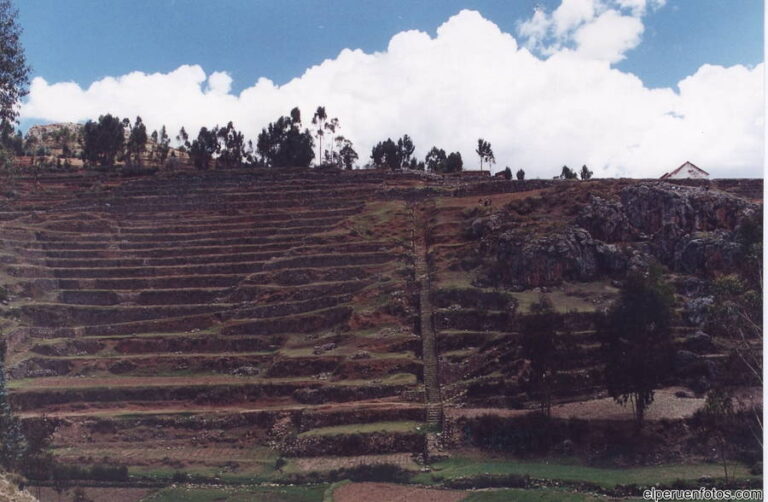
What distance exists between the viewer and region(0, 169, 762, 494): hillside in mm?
33125

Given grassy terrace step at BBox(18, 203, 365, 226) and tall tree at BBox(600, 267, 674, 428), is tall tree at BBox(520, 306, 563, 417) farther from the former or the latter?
grassy terrace step at BBox(18, 203, 365, 226)

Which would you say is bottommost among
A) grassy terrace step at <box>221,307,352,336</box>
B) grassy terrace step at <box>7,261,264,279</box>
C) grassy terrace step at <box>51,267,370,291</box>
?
grassy terrace step at <box>221,307,352,336</box>

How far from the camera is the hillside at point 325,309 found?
33125mm

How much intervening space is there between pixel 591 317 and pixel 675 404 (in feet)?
26.0

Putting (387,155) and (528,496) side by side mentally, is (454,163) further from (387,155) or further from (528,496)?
(528,496)

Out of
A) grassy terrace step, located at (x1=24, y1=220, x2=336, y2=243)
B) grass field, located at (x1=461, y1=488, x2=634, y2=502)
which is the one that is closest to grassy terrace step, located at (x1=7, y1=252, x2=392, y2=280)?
grassy terrace step, located at (x1=24, y1=220, x2=336, y2=243)

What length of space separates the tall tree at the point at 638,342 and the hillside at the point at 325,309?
1.50m

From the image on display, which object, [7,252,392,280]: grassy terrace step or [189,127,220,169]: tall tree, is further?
[189,127,220,169]: tall tree

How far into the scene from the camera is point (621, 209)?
4841 centimetres

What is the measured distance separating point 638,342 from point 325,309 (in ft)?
65.6

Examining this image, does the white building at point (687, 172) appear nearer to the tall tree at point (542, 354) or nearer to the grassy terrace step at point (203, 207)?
the grassy terrace step at point (203, 207)

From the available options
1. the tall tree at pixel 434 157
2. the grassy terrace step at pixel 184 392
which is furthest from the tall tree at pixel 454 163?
the grassy terrace step at pixel 184 392

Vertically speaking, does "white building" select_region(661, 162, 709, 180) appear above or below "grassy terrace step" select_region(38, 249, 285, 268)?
above

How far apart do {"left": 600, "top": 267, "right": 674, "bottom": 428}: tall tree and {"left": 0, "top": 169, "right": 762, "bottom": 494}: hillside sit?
1500mm
